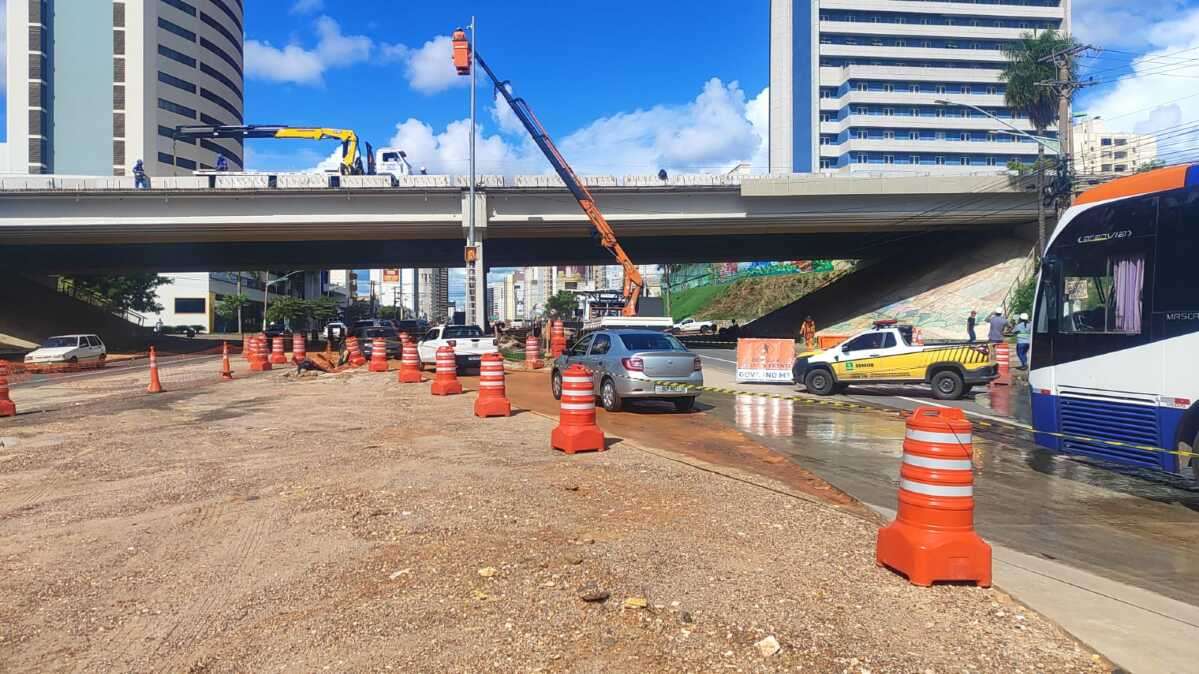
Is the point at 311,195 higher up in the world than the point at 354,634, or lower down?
higher up

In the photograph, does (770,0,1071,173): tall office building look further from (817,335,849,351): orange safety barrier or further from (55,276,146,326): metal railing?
(55,276,146,326): metal railing

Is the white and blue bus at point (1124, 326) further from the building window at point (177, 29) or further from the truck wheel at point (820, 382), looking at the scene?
the building window at point (177, 29)

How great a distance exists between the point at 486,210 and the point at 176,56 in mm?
69044

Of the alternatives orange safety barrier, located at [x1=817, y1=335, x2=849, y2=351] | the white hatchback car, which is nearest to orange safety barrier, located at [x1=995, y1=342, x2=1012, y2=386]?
orange safety barrier, located at [x1=817, y1=335, x2=849, y2=351]

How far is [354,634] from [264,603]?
0.87 m

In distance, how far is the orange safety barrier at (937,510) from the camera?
4.96 metres

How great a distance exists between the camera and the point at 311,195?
1391 inches

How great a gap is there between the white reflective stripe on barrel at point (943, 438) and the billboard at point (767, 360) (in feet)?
52.8

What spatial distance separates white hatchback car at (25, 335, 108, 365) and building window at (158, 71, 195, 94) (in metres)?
63.7

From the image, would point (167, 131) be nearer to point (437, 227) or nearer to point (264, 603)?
point (437, 227)

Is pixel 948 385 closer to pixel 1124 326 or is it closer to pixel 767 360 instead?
pixel 767 360

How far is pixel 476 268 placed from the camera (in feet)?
108

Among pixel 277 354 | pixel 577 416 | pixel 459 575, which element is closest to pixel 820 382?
pixel 577 416

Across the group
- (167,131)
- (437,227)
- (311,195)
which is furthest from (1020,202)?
(167,131)
